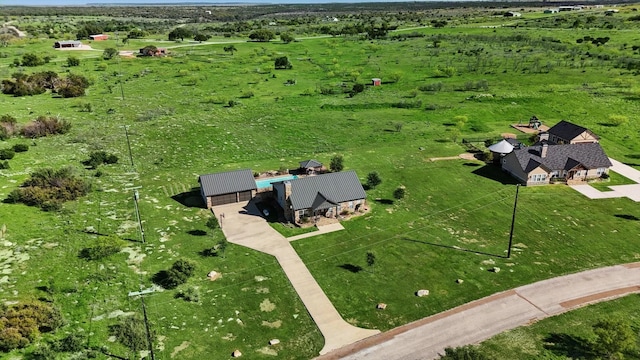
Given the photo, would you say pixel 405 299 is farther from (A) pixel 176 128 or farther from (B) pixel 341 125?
(A) pixel 176 128

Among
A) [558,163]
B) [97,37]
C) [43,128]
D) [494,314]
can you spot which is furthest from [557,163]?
[97,37]

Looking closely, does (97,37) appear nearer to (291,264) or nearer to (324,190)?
(324,190)

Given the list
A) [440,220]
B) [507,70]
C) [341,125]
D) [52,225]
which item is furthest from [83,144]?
[507,70]

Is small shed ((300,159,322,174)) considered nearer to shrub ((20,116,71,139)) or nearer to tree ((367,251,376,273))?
tree ((367,251,376,273))

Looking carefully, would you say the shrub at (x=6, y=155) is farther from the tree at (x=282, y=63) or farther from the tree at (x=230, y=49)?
the tree at (x=230, y=49)

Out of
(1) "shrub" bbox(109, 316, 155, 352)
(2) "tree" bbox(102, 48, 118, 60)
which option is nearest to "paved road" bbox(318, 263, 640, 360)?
(1) "shrub" bbox(109, 316, 155, 352)
